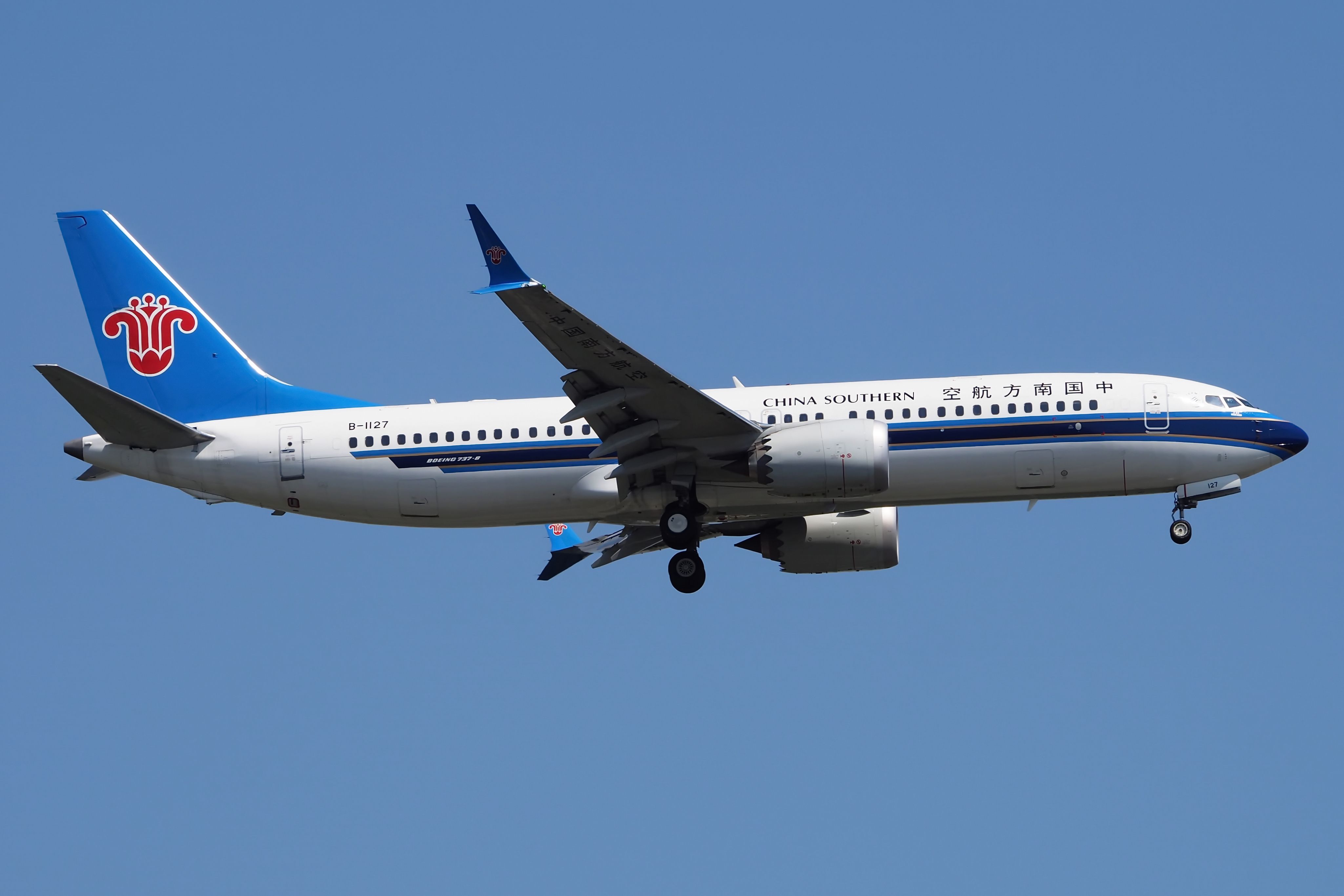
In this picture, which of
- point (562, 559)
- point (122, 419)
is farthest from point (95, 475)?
point (562, 559)

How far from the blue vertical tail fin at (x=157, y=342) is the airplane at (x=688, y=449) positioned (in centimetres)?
18

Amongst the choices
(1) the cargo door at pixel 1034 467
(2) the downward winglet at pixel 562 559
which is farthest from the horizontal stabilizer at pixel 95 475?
(1) the cargo door at pixel 1034 467

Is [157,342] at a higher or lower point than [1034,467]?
higher

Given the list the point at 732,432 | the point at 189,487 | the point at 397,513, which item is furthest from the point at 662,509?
the point at 189,487

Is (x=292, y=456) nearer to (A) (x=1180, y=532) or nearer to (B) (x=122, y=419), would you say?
(B) (x=122, y=419)

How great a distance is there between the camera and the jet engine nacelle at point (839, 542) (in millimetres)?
40688

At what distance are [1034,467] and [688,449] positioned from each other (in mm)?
8029

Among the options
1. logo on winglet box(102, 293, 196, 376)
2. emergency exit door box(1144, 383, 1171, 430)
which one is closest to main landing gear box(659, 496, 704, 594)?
emergency exit door box(1144, 383, 1171, 430)

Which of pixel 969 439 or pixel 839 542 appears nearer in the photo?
pixel 969 439

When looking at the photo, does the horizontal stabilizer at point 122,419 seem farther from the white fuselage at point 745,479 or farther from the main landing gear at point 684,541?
the main landing gear at point 684,541

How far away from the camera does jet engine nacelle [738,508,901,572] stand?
40.7 metres

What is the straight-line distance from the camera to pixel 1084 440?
3697cm

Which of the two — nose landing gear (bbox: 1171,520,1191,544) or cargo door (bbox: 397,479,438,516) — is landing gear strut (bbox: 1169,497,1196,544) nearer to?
nose landing gear (bbox: 1171,520,1191,544)

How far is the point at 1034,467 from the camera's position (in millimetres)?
36781
